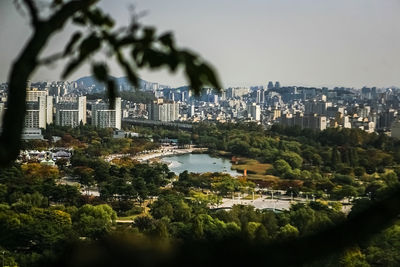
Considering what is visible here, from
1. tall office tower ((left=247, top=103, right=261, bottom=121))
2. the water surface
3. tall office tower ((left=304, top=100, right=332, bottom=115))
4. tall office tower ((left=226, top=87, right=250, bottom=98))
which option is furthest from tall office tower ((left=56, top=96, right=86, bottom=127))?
tall office tower ((left=226, top=87, right=250, bottom=98))

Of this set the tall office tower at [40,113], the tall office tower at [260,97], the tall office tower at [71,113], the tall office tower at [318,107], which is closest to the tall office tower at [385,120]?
the tall office tower at [318,107]

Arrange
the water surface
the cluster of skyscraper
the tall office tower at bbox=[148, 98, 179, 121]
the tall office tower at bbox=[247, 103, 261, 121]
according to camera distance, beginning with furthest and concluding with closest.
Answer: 1. the tall office tower at bbox=[247, 103, 261, 121]
2. the tall office tower at bbox=[148, 98, 179, 121]
3. the cluster of skyscraper
4. the water surface

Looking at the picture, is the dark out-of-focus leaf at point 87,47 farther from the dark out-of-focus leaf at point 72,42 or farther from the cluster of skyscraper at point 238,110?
the cluster of skyscraper at point 238,110

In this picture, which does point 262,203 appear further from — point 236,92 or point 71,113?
point 236,92

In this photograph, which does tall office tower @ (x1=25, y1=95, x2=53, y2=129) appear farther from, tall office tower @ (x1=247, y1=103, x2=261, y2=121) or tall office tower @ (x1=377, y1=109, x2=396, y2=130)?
tall office tower @ (x1=247, y1=103, x2=261, y2=121)

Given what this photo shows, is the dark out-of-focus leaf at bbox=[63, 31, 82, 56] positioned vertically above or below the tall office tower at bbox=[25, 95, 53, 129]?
above

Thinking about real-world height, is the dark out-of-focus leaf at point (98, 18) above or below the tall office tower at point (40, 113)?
above

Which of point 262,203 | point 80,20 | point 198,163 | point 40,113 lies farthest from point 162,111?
point 80,20
